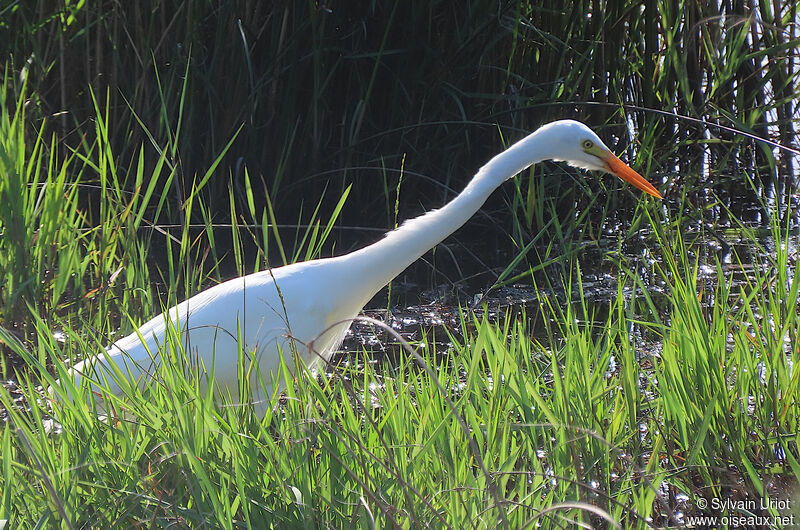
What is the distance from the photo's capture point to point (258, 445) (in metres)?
1.45

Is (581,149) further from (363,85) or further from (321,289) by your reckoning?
(363,85)

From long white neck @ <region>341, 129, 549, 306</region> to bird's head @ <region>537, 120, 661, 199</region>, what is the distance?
0.21 feet

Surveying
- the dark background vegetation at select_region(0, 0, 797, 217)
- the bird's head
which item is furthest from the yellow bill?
the dark background vegetation at select_region(0, 0, 797, 217)

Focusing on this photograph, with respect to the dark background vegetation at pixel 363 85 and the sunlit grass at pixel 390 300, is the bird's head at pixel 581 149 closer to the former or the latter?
the sunlit grass at pixel 390 300

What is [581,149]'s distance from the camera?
2.39 m

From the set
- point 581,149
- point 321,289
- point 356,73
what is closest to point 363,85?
point 356,73

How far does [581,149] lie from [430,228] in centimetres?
47

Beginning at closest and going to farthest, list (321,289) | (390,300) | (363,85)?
(321,289), (390,300), (363,85)

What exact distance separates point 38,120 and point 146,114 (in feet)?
1.45

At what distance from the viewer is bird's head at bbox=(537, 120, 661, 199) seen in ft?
7.63

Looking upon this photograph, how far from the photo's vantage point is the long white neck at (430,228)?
2236mm

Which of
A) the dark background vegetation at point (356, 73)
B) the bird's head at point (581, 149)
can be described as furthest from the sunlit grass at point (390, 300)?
the bird's head at point (581, 149)

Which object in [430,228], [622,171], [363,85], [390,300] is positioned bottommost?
[390,300]

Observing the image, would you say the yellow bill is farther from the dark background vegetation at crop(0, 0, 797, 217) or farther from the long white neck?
the dark background vegetation at crop(0, 0, 797, 217)
